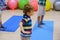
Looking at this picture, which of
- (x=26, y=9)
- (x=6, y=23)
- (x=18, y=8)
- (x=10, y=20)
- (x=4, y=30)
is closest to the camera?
(x=26, y=9)

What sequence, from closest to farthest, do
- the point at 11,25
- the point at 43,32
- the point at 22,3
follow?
the point at 43,32
the point at 11,25
the point at 22,3

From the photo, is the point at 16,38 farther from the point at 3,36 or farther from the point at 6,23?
the point at 6,23

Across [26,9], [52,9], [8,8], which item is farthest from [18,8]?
[26,9]

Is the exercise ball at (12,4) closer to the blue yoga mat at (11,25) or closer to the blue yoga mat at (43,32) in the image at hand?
the blue yoga mat at (11,25)

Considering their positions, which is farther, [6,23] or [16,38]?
[6,23]

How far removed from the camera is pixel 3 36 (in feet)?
12.8

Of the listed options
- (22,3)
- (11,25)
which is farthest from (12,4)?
(11,25)

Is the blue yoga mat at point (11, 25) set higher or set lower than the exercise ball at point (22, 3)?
lower

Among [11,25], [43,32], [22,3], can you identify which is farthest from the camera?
[22,3]

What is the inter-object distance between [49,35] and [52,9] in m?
3.14

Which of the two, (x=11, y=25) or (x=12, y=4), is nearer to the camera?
(x=11, y=25)

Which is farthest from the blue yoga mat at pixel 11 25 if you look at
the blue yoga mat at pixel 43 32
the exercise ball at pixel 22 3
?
the exercise ball at pixel 22 3

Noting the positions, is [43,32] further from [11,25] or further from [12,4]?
[12,4]

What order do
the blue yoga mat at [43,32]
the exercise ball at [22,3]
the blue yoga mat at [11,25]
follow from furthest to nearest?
the exercise ball at [22,3]
the blue yoga mat at [11,25]
the blue yoga mat at [43,32]
